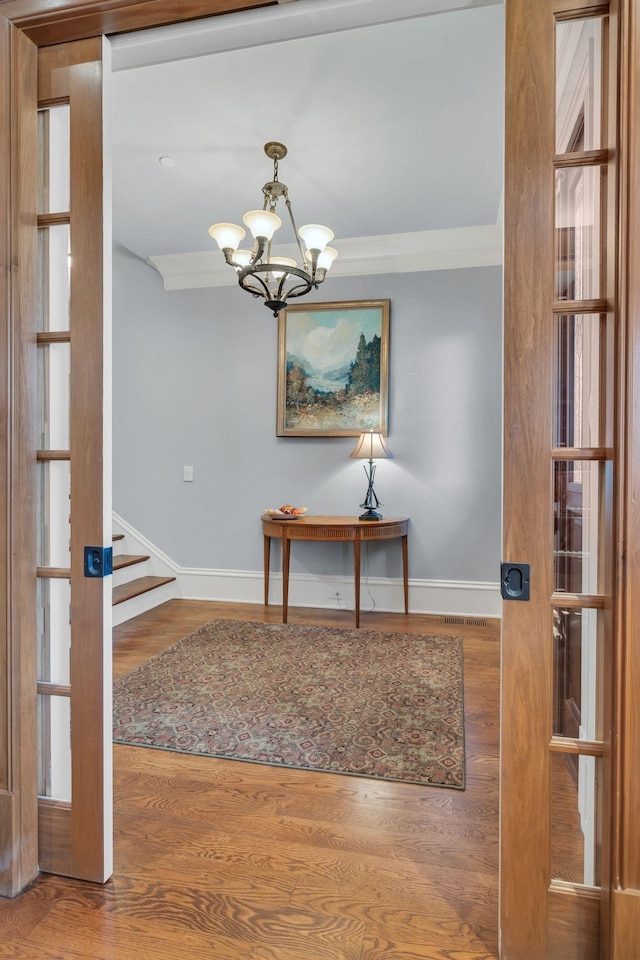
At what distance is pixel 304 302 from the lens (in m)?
4.07

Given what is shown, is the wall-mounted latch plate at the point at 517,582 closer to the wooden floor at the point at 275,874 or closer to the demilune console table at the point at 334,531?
the wooden floor at the point at 275,874

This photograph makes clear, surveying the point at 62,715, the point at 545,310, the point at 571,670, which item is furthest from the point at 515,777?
the point at 62,715

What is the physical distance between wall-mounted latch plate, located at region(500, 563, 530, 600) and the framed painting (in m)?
2.90

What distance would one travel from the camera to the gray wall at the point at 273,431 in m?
3.85

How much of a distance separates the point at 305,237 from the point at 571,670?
2350 mm

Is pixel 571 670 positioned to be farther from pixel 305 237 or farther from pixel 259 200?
pixel 259 200

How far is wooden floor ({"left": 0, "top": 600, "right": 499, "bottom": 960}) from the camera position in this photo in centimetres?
Answer: 119

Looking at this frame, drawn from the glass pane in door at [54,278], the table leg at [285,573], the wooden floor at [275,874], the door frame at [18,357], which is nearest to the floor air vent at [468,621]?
the table leg at [285,573]

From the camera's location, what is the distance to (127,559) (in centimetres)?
422

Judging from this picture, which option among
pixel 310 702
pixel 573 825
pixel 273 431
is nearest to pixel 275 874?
pixel 573 825

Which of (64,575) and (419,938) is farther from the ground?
(64,575)

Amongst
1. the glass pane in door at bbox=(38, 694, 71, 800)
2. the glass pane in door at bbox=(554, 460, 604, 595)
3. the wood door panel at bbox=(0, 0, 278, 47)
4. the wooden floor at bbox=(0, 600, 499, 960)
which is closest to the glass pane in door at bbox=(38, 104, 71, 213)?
the wood door panel at bbox=(0, 0, 278, 47)

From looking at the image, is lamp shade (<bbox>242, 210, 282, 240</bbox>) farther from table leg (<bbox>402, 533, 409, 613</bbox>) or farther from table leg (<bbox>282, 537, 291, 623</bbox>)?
table leg (<bbox>402, 533, 409, 613</bbox>)

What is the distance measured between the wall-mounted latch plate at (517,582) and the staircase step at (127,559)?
339 cm
